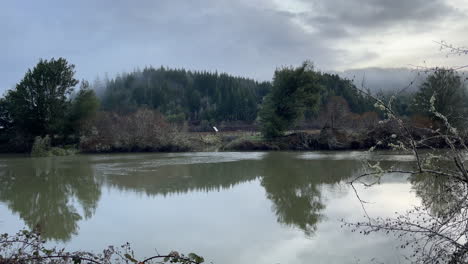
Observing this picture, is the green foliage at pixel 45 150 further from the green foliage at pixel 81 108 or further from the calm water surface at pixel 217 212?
the calm water surface at pixel 217 212

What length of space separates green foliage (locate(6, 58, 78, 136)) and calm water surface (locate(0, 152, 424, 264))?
17259 millimetres

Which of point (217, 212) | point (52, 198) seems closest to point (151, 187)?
point (52, 198)

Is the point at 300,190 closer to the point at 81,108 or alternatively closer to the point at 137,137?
the point at 137,137

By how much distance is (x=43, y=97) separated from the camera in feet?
95.6

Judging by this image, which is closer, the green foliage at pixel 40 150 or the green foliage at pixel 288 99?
the green foliage at pixel 40 150

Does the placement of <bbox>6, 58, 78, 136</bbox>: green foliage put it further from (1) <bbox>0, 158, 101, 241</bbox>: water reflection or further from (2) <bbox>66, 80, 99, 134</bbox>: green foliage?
(1) <bbox>0, 158, 101, 241</bbox>: water reflection

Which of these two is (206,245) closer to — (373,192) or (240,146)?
(373,192)

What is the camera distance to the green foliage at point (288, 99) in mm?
A: 28828

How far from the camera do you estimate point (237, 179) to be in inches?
502

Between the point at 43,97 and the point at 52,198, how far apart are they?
22.4m

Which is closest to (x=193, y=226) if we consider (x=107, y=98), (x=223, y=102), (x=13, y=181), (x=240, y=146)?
(x=13, y=181)

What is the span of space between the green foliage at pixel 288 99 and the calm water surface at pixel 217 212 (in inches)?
604

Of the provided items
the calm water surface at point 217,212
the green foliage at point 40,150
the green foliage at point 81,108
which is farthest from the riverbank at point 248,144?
the calm water surface at point 217,212

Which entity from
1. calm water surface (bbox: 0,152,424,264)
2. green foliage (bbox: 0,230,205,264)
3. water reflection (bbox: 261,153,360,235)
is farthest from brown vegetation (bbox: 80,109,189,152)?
green foliage (bbox: 0,230,205,264)
